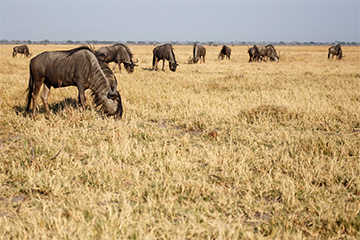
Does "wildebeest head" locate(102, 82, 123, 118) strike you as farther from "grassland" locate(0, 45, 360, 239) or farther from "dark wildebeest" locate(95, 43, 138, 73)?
"dark wildebeest" locate(95, 43, 138, 73)

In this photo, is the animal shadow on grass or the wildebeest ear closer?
the wildebeest ear

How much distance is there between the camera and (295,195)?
3.22 m

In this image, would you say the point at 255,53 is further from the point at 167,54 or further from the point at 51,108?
the point at 51,108

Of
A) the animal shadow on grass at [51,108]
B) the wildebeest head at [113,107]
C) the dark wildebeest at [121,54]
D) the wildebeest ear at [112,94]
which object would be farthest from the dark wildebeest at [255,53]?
the wildebeest ear at [112,94]

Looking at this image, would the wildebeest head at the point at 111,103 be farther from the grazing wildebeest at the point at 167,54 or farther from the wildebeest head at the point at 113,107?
the grazing wildebeest at the point at 167,54

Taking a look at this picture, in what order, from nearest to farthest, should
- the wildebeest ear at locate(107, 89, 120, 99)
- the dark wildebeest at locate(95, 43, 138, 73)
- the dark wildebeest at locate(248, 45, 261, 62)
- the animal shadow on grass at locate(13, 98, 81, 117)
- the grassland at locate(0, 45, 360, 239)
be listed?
the grassland at locate(0, 45, 360, 239) → the wildebeest ear at locate(107, 89, 120, 99) → the animal shadow on grass at locate(13, 98, 81, 117) → the dark wildebeest at locate(95, 43, 138, 73) → the dark wildebeest at locate(248, 45, 261, 62)

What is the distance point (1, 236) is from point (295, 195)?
2.89 metres

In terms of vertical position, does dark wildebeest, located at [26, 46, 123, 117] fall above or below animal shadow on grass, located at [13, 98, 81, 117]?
above

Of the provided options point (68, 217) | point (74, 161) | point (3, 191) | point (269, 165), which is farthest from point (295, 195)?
point (3, 191)

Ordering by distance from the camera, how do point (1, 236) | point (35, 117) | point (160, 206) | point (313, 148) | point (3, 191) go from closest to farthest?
1. point (1, 236)
2. point (160, 206)
3. point (3, 191)
4. point (313, 148)
5. point (35, 117)

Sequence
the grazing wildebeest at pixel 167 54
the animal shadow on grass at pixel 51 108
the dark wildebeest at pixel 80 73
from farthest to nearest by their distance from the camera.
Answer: the grazing wildebeest at pixel 167 54, the animal shadow on grass at pixel 51 108, the dark wildebeest at pixel 80 73

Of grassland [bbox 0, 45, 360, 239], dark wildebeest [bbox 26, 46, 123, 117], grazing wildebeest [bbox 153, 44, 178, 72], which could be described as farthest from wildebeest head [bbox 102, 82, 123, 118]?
grazing wildebeest [bbox 153, 44, 178, 72]

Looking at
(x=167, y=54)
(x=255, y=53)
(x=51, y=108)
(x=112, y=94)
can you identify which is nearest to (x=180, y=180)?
(x=112, y=94)

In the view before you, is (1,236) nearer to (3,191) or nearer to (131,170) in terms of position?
(3,191)
